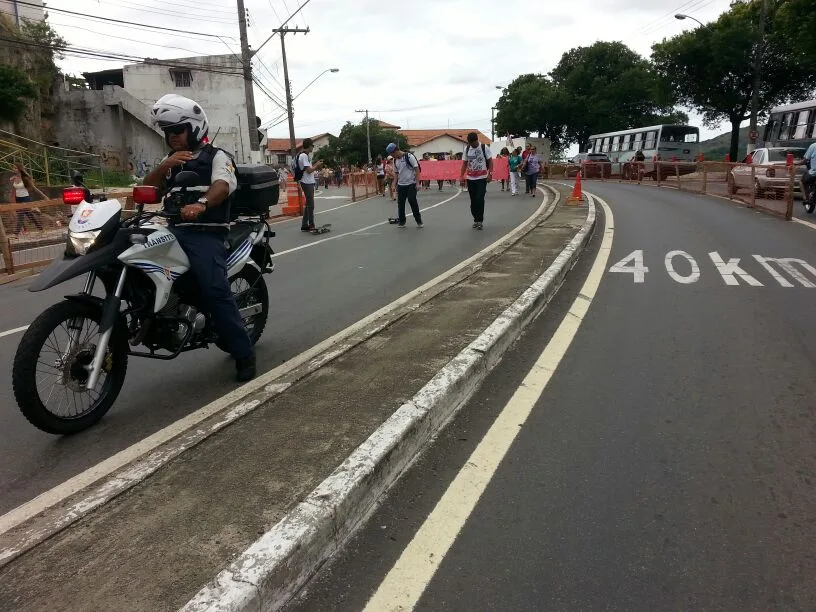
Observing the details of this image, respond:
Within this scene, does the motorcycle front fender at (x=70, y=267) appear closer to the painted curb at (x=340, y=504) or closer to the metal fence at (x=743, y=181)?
the painted curb at (x=340, y=504)

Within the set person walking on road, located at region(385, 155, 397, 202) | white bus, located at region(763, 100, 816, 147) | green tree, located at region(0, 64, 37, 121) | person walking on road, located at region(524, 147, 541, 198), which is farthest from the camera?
green tree, located at region(0, 64, 37, 121)

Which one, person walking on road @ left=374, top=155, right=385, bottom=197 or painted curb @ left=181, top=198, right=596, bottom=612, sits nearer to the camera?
painted curb @ left=181, top=198, right=596, bottom=612

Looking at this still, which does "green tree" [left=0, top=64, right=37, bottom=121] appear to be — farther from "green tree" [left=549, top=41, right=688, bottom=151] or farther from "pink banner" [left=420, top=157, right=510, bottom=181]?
"green tree" [left=549, top=41, right=688, bottom=151]

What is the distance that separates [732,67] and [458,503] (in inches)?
1712

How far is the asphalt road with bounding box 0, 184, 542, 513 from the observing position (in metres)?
3.37

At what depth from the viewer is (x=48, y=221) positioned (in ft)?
35.6

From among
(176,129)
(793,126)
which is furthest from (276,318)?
(793,126)

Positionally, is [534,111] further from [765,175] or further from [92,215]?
[92,215]

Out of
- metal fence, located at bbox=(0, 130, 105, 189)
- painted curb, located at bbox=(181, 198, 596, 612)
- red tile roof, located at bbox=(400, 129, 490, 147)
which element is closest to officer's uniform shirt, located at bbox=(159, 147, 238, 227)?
painted curb, located at bbox=(181, 198, 596, 612)

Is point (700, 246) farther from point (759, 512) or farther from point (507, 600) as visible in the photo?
point (507, 600)

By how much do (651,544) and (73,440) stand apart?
9.85ft

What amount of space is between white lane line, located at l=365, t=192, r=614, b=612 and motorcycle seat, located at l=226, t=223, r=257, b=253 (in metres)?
2.19

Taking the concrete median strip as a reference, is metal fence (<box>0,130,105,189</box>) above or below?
above

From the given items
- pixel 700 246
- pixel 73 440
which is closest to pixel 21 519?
pixel 73 440
